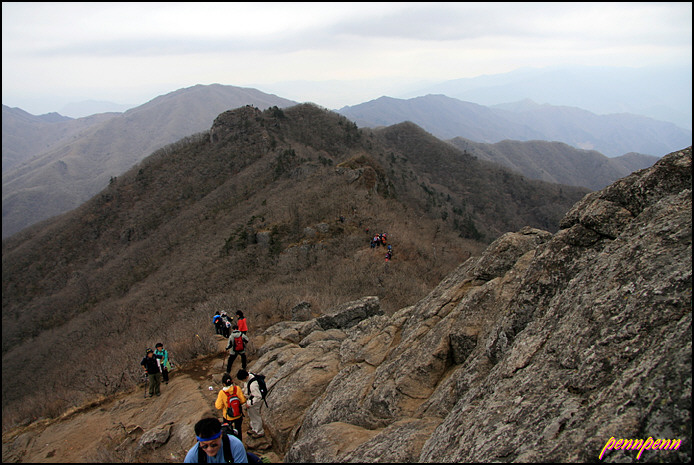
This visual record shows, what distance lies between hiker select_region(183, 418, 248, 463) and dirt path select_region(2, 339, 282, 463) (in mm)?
3445

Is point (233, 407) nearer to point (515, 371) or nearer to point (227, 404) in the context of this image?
point (227, 404)

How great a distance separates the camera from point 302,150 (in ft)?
209

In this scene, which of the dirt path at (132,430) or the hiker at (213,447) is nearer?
the hiker at (213,447)

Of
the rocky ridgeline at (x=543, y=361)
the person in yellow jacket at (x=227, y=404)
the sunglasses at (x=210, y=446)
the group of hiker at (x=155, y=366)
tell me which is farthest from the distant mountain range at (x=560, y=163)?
the sunglasses at (x=210, y=446)

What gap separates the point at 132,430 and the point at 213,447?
719cm

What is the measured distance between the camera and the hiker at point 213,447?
4066mm

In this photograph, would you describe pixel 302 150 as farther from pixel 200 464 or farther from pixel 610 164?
pixel 610 164

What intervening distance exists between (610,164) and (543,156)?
98.4 ft

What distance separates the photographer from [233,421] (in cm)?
689

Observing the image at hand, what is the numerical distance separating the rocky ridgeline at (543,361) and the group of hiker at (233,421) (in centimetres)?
68

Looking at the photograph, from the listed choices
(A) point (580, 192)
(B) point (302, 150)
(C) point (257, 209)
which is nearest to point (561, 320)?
(C) point (257, 209)

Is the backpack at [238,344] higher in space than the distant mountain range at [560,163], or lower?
higher

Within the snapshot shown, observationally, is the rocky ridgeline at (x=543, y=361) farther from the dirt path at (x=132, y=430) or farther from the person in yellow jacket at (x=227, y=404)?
the dirt path at (x=132, y=430)

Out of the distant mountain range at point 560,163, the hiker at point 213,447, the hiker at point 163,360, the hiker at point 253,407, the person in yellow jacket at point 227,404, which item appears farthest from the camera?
the distant mountain range at point 560,163
